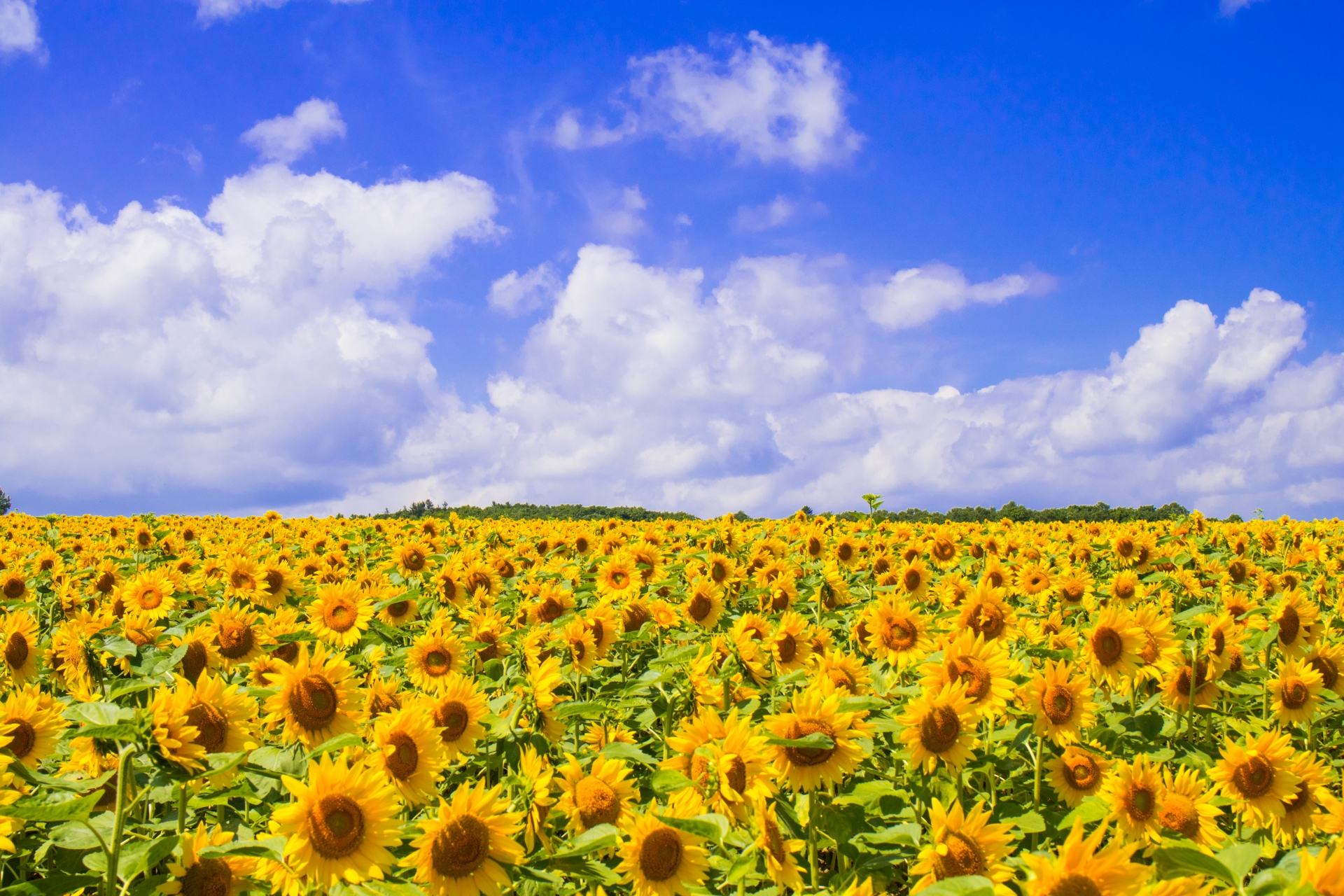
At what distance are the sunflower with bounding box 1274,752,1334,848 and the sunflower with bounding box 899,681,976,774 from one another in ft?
6.60

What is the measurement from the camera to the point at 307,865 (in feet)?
9.00

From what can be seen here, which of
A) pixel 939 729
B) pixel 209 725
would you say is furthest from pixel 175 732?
pixel 939 729

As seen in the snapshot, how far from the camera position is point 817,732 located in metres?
3.18

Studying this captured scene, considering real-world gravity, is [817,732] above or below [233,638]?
below

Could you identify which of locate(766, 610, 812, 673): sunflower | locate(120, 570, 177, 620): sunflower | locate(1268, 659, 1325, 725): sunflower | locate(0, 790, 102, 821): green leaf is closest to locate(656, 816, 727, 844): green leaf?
locate(0, 790, 102, 821): green leaf

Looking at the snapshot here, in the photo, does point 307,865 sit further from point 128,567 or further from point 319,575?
point 128,567

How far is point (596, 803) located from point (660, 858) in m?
0.42

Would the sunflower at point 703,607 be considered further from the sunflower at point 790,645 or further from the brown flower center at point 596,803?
the brown flower center at point 596,803

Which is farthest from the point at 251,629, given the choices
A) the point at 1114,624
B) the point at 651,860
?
the point at 1114,624

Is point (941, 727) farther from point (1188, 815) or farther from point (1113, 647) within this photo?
point (1113, 647)

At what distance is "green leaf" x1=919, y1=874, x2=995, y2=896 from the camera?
1.98 m

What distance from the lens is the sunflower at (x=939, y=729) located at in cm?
356

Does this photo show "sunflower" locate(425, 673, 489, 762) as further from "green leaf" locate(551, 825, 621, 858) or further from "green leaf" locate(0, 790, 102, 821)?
"green leaf" locate(0, 790, 102, 821)

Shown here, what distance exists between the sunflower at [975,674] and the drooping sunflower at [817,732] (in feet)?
2.47
